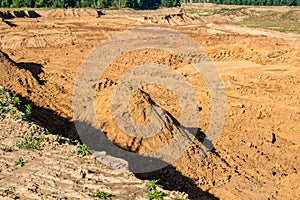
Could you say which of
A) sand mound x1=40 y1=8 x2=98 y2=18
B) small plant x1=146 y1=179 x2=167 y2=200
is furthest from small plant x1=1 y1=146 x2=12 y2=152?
sand mound x1=40 y1=8 x2=98 y2=18

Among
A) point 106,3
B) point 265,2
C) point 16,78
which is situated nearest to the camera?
point 16,78

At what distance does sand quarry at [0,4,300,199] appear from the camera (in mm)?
A: 6996

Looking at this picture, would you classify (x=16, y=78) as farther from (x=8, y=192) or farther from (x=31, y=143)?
(x=8, y=192)

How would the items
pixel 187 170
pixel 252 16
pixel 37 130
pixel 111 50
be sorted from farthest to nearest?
pixel 252 16 < pixel 111 50 < pixel 187 170 < pixel 37 130

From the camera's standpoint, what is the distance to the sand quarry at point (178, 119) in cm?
700

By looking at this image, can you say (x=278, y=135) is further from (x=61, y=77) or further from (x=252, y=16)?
(x=252, y=16)

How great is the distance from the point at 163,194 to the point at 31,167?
283 centimetres

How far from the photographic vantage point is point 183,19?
5272 centimetres

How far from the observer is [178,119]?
14.0 metres

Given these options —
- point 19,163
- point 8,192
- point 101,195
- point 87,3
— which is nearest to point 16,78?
point 19,163

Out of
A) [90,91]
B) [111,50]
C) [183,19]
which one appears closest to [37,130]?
[90,91]

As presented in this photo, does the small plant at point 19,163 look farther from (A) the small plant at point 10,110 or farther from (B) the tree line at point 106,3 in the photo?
(B) the tree line at point 106,3

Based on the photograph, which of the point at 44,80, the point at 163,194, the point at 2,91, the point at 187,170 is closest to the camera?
the point at 163,194

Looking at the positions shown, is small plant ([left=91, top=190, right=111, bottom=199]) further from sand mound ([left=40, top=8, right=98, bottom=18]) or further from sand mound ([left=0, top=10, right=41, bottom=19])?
sand mound ([left=40, top=8, right=98, bottom=18])
